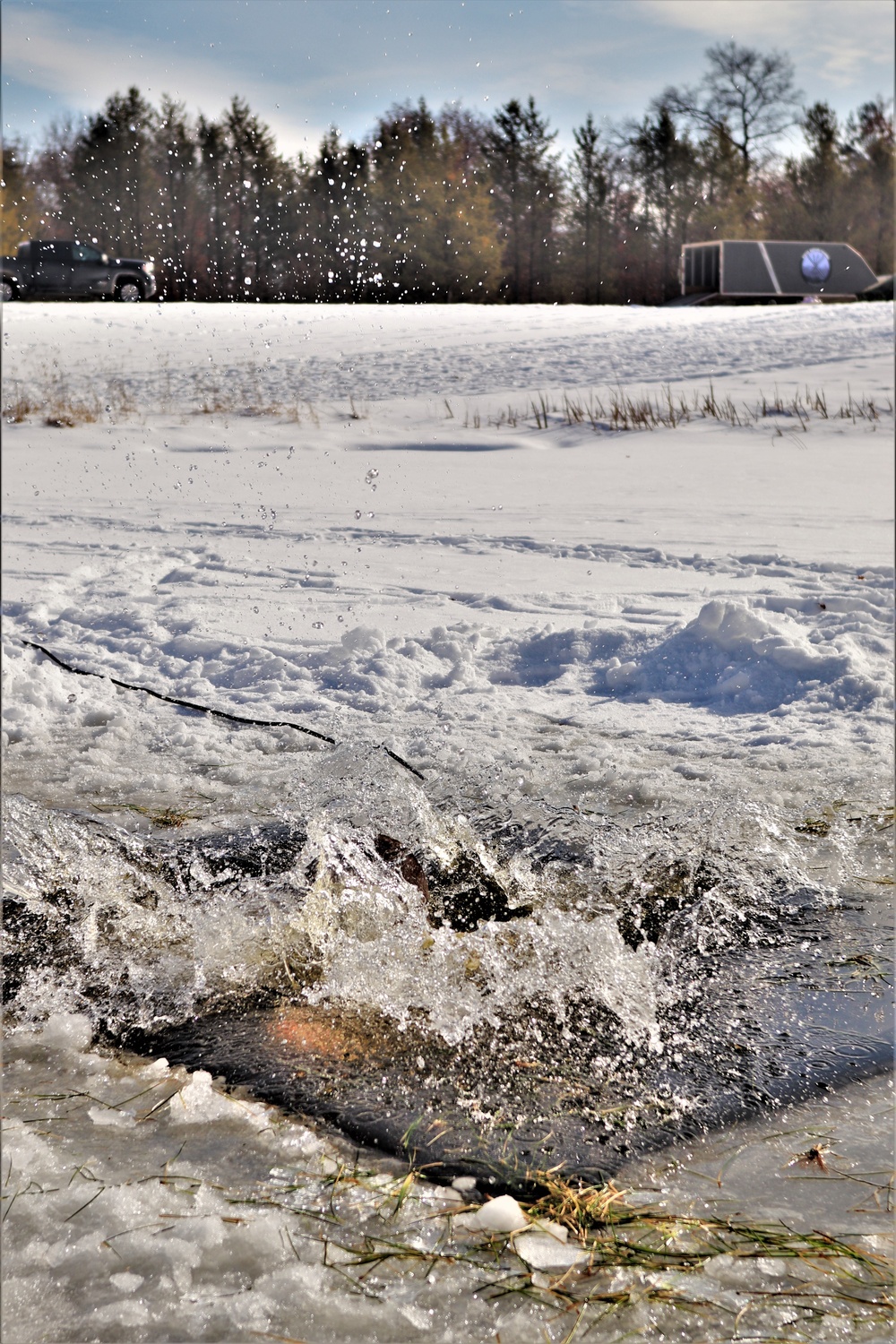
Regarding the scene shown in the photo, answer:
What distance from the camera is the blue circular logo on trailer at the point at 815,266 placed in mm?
22797

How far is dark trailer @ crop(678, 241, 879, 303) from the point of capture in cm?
2230

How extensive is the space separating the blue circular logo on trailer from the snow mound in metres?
21.9

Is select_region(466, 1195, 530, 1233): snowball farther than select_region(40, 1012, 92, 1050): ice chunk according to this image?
No

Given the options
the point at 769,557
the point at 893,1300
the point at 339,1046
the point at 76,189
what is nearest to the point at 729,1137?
the point at 893,1300

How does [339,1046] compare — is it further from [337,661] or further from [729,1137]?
[337,661]

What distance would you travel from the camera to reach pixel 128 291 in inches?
612

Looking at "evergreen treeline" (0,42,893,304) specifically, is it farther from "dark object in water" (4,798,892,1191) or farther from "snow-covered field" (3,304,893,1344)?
"dark object in water" (4,798,892,1191)

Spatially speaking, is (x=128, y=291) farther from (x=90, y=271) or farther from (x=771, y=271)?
(x=771, y=271)

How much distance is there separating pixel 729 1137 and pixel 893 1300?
37 cm

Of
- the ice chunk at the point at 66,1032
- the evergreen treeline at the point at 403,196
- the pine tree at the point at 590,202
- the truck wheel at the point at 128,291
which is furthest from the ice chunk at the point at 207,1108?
the truck wheel at the point at 128,291

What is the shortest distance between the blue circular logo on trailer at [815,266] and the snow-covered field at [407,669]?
43.1ft

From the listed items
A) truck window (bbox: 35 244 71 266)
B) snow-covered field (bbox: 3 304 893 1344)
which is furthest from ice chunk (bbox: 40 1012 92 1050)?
truck window (bbox: 35 244 71 266)

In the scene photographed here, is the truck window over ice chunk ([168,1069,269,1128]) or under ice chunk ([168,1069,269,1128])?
over

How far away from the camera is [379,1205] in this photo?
4.73ft
